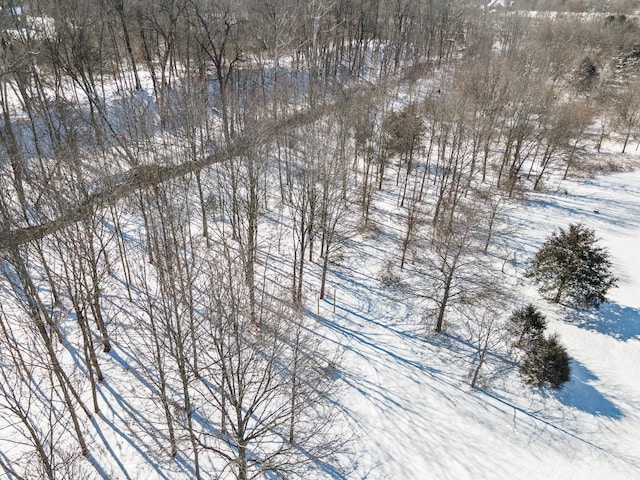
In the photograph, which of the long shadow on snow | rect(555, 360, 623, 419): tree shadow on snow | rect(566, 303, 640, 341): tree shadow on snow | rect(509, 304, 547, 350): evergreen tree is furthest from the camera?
rect(566, 303, 640, 341): tree shadow on snow

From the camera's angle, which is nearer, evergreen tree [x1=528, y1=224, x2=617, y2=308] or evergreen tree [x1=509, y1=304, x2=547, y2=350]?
evergreen tree [x1=509, y1=304, x2=547, y2=350]

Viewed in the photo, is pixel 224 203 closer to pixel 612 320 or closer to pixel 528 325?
pixel 528 325

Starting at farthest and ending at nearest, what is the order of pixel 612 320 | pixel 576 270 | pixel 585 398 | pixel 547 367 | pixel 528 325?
1. pixel 612 320
2. pixel 576 270
3. pixel 528 325
4. pixel 547 367
5. pixel 585 398

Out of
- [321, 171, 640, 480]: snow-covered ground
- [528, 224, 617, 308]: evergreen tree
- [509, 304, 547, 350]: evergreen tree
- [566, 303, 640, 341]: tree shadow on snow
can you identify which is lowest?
[321, 171, 640, 480]: snow-covered ground

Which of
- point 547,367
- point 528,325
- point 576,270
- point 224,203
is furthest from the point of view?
point 576,270

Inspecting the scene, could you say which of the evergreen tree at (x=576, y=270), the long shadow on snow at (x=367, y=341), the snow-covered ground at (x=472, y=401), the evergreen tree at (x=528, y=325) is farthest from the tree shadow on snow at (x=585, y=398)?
the long shadow on snow at (x=367, y=341)

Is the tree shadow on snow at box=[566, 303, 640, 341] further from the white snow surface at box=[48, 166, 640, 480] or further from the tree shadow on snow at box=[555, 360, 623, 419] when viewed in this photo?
the tree shadow on snow at box=[555, 360, 623, 419]

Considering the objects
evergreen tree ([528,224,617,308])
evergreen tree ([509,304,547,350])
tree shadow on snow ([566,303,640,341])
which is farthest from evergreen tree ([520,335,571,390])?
evergreen tree ([528,224,617,308])

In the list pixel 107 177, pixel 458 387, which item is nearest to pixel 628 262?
pixel 458 387

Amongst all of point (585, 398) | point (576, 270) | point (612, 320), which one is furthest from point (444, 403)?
point (612, 320)
